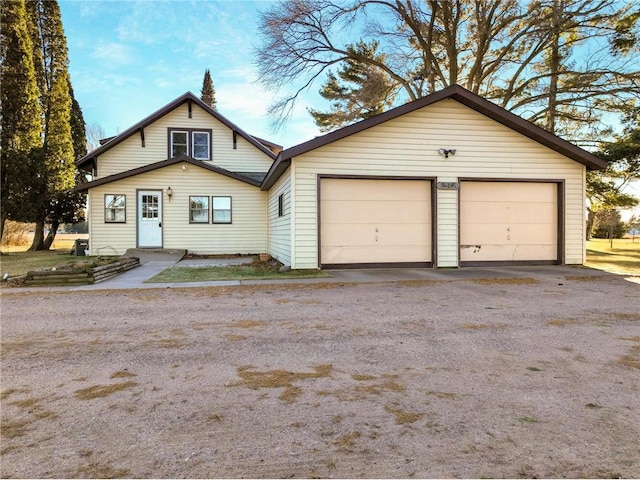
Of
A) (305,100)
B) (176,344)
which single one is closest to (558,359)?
(176,344)

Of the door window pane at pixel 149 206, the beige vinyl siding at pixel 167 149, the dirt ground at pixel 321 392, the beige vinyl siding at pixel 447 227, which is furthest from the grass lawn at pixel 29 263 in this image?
the beige vinyl siding at pixel 447 227

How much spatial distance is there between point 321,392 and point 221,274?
7.26 metres

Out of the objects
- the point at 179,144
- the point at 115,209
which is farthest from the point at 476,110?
the point at 115,209

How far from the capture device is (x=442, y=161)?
1066 centimetres

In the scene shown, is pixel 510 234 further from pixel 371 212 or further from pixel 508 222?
pixel 371 212

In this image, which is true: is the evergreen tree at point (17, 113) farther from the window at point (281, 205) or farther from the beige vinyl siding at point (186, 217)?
the window at point (281, 205)

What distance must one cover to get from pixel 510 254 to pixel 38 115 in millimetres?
19865

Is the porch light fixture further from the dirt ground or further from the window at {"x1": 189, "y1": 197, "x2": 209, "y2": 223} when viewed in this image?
the window at {"x1": 189, "y1": 197, "x2": 209, "y2": 223}

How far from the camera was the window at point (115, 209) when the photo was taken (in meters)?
14.8

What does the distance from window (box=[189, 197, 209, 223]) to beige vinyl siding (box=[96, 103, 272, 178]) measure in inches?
109

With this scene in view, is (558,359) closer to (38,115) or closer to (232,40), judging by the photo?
(232,40)

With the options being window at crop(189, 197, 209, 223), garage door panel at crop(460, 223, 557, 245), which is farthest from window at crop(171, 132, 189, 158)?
garage door panel at crop(460, 223, 557, 245)

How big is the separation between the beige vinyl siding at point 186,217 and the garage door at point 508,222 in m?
8.21

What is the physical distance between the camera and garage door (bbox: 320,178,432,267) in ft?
33.7
